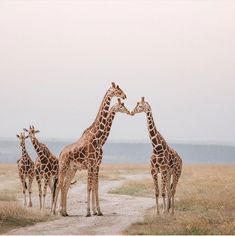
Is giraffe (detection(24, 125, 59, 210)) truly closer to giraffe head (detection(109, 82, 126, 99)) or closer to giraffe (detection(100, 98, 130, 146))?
giraffe (detection(100, 98, 130, 146))

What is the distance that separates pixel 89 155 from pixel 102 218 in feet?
6.59

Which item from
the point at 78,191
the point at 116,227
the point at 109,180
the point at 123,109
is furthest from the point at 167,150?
the point at 109,180

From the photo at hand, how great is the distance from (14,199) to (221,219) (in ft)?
33.6

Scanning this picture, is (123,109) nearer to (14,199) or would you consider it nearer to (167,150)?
(167,150)

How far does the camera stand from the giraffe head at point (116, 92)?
2008 cm

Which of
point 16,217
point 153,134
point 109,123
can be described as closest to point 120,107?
point 109,123

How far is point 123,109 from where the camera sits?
19828 mm

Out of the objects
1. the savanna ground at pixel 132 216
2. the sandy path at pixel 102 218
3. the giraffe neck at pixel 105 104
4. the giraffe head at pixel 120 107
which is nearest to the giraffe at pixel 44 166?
the savanna ground at pixel 132 216

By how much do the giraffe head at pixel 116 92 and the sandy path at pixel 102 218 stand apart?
3.78 metres

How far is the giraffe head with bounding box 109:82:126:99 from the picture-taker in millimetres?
20078

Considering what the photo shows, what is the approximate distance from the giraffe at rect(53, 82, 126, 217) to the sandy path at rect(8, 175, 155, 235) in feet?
2.44

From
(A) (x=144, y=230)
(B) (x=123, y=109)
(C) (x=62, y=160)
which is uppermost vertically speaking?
(B) (x=123, y=109)

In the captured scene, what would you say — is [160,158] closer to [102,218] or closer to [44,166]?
[102,218]

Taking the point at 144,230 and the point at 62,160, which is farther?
the point at 62,160
